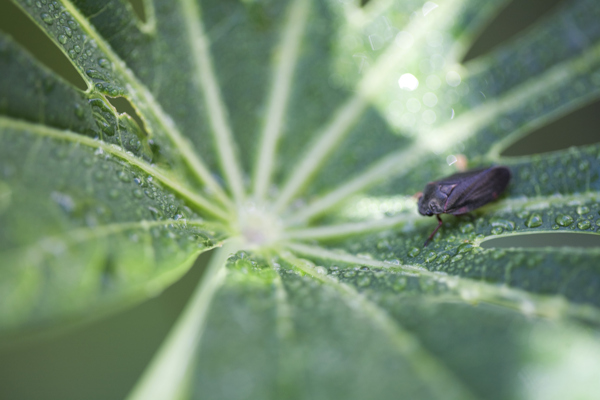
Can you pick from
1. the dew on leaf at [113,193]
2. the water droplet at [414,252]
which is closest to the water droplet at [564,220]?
the water droplet at [414,252]

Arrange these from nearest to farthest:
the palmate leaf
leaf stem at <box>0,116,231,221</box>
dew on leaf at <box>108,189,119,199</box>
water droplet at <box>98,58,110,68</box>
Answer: the palmate leaf, leaf stem at <box>0,116,231,221</box>, dew on leaf at <box>108,189,119,199</box>, water droplet at <box>98,58,110,68</box>

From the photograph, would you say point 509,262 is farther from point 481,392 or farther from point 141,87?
point 141,87

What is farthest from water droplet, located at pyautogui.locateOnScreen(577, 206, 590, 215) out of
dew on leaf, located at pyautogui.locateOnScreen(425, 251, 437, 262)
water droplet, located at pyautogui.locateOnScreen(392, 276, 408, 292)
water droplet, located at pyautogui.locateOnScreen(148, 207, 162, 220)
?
water droplet, located at pyautogui.locateOnScreen(148, 207, 162, 220)

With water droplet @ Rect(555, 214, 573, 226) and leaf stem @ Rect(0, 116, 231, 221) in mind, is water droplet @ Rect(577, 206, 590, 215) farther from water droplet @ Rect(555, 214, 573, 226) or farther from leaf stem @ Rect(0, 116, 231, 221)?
leaf stem @ Rect(0, 116, 231, 221)

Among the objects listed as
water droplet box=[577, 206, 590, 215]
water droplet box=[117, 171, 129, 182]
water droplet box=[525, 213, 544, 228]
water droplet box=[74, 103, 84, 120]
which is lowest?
water droplet box=[117, 171, 129, 182]

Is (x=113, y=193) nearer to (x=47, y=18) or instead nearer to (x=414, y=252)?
(x=47, y=18)

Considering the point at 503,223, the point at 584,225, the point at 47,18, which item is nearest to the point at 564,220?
the point at 584,225
